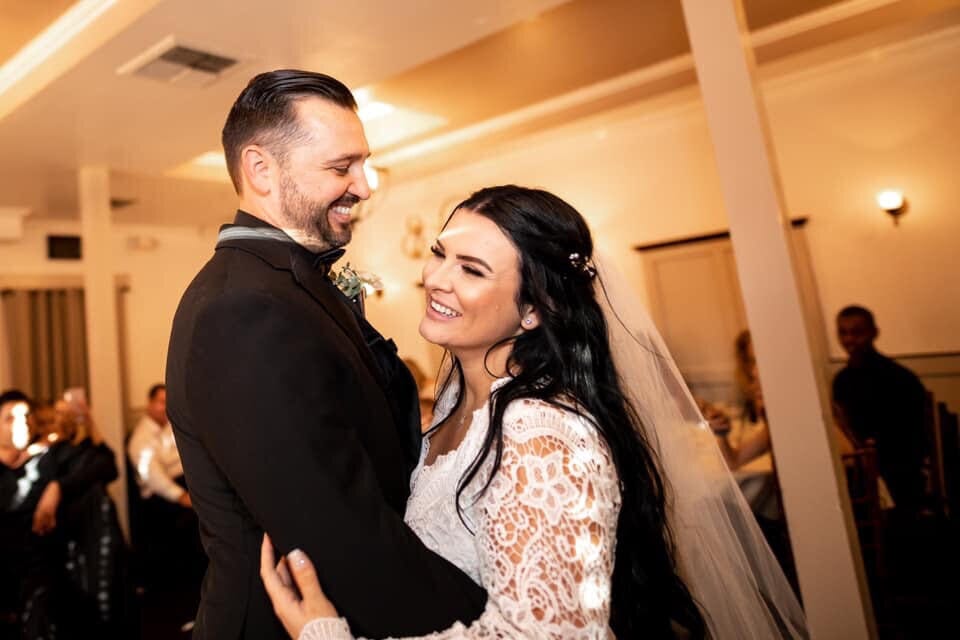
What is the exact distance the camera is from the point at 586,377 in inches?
57.8

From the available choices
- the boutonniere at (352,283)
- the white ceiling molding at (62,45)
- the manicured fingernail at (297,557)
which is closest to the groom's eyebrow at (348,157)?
the boutonniere at (352,283)

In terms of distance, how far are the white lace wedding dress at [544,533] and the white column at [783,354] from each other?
107cm

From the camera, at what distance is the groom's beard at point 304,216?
1233mm

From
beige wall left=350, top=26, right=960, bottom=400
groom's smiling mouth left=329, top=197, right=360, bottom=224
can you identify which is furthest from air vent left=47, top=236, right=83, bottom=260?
groom's smiling mouth left=329, top=197, right=360, bottom=224

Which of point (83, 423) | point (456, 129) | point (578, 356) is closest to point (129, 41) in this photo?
point (83, 423)

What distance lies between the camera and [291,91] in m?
1.24

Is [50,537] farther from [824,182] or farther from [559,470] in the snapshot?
[824,182]

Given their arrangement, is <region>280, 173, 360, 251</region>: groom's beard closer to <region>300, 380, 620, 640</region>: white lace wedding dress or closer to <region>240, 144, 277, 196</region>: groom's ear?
<region>240, 144, 277, 196</region>: groom's ear

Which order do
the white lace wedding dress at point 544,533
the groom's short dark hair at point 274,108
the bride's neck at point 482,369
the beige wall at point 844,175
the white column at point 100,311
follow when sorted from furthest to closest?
1. the beige wall at point 844,175
2. the white column at point 100,311
3. the bride's neck at point 482,369
4. the groom's short dark hair at point 274,108
5. the white lace wedding dress at point 544,533

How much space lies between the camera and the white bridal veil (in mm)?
1600

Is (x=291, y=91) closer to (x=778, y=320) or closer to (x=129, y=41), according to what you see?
(x=778, y=320)

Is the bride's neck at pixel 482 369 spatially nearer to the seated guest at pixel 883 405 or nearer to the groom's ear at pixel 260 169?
the groom's ear at pixel 260 169

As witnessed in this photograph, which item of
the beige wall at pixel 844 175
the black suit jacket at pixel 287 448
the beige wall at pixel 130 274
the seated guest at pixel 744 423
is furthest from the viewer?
the beige wall at pixel 130 274

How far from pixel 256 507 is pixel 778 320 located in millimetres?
1680
